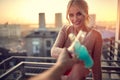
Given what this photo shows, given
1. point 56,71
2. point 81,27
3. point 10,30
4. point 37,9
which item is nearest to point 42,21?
point 37,9

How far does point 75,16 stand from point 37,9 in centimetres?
126

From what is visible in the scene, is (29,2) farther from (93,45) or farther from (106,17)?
(93,45)

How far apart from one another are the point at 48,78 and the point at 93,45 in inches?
22.6

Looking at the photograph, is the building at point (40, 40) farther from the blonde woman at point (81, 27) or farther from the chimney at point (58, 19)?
the blonde woman at point (81, 27)

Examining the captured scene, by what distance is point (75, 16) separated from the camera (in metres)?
0.85

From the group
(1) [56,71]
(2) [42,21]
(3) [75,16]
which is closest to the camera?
(1) [56,71]

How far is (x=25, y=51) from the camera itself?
1.98m

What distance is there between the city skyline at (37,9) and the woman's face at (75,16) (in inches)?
40.3

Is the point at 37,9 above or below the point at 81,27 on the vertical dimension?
above

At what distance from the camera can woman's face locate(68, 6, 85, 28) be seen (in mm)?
837

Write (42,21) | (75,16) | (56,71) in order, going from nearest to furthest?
(56,71) < (75,16) < (42,21)

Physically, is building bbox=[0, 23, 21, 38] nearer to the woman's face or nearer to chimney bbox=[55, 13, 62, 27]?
chimney bbox=[55, 13, 62, 27]

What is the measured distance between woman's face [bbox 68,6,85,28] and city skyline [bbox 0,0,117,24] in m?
1.02

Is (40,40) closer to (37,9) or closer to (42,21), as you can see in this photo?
(42,21)
